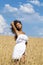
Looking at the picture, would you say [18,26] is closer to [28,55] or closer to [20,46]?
[20,46]

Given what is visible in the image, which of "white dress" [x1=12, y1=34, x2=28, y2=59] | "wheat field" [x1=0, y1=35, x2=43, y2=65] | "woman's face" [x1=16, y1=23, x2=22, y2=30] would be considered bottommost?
"wheat field" [x1=0, y1=35, x2=43, y2=65]

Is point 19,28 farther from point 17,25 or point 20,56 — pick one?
point 20,56

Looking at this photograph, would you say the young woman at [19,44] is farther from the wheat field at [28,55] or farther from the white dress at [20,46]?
the wheat field at [28,55]

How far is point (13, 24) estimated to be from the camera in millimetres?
7320

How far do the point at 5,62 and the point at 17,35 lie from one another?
2656mm

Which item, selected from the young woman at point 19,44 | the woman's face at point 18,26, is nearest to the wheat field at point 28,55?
the young woman at point 19,44

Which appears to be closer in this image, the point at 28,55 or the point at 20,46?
the point at 20,46

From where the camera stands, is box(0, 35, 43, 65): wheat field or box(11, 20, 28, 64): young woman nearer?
box(11, 20, 28, 64): young woman

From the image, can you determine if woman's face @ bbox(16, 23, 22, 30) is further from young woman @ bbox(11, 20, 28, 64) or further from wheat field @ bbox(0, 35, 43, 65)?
wheat field @ bbox(0, 35, 43, 65)

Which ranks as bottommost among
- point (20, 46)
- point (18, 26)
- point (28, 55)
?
point (28, 55)

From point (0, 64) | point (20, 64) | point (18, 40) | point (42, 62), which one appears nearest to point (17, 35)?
point (18, 40)

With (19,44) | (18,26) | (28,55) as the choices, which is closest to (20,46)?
(19,44)

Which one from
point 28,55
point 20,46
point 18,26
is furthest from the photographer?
point 28,55

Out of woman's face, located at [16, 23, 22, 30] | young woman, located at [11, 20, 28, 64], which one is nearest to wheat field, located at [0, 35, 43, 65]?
young woman, located at [11, 20, 28, 64]
